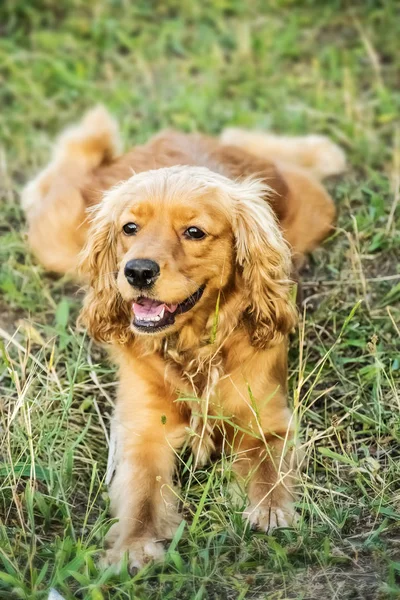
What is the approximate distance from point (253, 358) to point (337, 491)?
70 cm

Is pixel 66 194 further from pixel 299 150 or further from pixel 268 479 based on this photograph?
pixel 268 479

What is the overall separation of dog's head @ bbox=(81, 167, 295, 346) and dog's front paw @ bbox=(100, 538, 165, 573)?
82cm

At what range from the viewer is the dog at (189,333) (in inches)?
135

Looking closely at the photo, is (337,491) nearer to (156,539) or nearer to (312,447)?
(312,447)

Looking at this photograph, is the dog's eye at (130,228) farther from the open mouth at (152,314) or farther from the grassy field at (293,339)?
the grassy field at (293,339)

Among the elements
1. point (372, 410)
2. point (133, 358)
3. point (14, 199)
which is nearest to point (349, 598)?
point (372, 410)

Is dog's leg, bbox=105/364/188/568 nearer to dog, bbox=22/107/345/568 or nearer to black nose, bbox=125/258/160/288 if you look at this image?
dog, bbox=22/107/345/568

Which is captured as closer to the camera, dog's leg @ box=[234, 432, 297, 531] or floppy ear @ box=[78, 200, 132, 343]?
dog's leg @ box=[234, 432, 297, 531]

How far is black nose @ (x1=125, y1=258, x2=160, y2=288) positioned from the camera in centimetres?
330

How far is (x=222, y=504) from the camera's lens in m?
3.40

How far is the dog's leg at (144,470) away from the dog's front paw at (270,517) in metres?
0.32

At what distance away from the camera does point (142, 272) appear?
3.31 m

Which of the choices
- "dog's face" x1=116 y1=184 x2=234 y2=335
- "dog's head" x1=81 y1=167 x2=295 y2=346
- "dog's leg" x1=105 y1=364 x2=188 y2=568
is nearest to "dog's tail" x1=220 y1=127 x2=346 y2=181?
"dog's head" x1=81 y1=167 x2=295 y2=346

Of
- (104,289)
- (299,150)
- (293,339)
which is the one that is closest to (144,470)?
(104,289)
